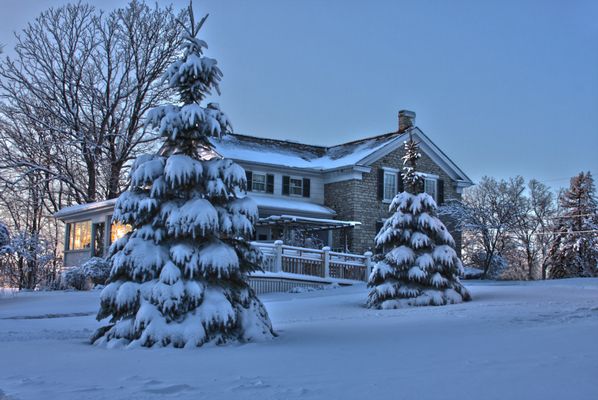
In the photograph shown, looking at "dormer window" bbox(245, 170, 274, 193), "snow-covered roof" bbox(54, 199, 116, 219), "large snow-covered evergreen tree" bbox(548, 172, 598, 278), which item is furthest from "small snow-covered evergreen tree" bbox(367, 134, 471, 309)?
"large snow-covered evergreen tree" bbox(548, 172, 598, 278)

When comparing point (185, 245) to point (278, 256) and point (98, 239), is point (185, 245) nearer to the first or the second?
point (278, 256)

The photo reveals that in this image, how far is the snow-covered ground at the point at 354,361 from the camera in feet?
18.1

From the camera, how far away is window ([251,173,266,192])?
2922 centimetres

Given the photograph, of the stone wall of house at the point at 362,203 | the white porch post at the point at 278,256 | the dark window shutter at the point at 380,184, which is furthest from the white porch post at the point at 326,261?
the dark window shutter at the point at 380,184

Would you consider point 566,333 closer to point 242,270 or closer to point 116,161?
point 242,270

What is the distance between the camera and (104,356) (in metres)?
7.92

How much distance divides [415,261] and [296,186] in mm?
16361

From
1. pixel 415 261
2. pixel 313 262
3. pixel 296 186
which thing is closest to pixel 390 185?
pixel 296 186

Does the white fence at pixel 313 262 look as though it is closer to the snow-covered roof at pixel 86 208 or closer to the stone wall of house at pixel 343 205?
the stone wall of house at pixel 343 205

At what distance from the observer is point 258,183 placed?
1158 inches

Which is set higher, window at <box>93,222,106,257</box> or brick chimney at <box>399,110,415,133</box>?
brick chimney at <box>399,110,415,133</box>

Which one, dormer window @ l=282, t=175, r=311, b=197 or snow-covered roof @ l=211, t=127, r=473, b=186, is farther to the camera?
dormer window @ l=282, t=175, r=311, b=197

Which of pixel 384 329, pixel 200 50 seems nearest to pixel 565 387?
pixel 384 329

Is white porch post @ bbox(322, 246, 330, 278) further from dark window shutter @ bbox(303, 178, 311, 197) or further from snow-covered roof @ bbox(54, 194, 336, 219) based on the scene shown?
dark window shutter @ bbox(303, 178, 311, 197)
